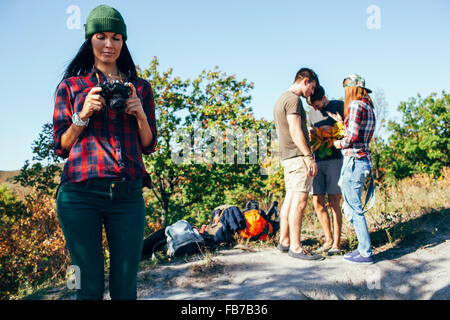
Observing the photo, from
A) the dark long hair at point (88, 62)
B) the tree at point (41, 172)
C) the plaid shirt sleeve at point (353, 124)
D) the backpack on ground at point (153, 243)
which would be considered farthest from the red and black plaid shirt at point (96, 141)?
the tree at point (41, 172)

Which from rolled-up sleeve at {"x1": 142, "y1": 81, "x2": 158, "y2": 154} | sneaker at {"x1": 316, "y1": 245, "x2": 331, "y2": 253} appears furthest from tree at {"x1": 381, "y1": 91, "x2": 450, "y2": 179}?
rolled-up sleeve at {"x1": 142, "y1": 81, "x2": 158, "y2": 154}

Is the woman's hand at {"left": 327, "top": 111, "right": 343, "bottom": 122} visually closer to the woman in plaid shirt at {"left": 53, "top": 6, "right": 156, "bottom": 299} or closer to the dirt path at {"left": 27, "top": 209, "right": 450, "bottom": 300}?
the dirt path at {"left": 27, "top": 209, "right": 450, "bottom": 300}

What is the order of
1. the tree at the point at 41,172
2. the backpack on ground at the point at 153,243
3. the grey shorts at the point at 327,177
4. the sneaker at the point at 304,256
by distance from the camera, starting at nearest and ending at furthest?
the sneaker at the point at 304,256 < the grey shorts at the point at 327,177 < the backpack on ground at the point at 153,243 < the tree at the point at 41,172

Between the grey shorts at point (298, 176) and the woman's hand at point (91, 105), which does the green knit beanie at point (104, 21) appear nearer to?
the woman's hand at point (91, 105)

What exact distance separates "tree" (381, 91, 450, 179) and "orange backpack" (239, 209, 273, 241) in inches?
276

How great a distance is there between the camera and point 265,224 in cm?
507

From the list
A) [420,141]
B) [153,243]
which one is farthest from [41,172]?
[420,141]

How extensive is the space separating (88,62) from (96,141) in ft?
1.83

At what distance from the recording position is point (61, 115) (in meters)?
1.74

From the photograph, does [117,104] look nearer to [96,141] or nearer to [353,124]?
[96,141]

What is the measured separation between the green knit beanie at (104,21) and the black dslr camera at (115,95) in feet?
1.04

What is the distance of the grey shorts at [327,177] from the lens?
4344 mm

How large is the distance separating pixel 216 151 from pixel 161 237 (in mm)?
3938
